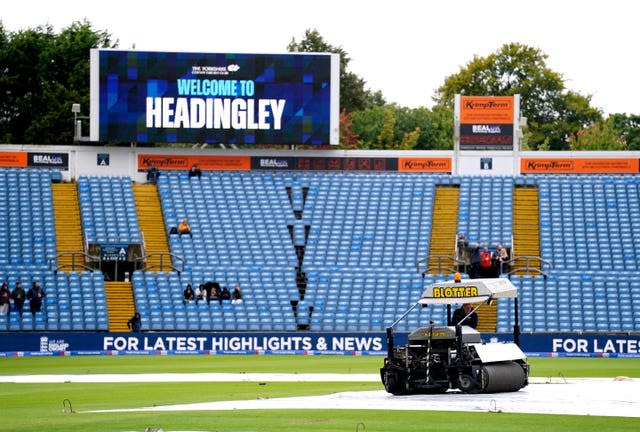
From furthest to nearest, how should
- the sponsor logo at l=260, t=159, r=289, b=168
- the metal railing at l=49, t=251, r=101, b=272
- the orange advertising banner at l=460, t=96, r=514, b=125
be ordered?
the sponsor logo at l=260, t=159, r=289, b=168, the orange advertising banner at l=460, t=96, r=514, b=125, the metal railing at l=49, t=251, r=101, b=272

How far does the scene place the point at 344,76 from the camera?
106938 millimetres

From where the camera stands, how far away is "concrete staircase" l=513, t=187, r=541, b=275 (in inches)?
2238

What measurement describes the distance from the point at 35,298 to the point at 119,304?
339cm

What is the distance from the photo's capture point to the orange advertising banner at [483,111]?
2464 inches

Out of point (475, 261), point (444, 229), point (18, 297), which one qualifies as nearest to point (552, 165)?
point (444, 229)

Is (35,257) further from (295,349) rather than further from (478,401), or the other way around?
(478,401)

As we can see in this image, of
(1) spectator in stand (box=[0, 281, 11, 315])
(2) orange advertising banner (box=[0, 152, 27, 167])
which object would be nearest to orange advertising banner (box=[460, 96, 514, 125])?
(2) orange advertising banner (box=[0, 152, 27, 167])

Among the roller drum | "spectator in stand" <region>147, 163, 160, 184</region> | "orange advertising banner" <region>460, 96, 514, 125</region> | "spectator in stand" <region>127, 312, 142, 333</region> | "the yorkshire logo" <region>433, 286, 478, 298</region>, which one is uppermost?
"orange advertising banner" <region>460, 96, 514, 125</region>

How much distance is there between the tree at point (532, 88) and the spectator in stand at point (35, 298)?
197 feet

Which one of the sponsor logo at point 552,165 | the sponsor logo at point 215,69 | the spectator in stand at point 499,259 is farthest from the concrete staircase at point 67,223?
the sponsor logo at point 552,165

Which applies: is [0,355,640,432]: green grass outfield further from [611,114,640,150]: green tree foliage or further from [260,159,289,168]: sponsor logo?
[611,114,640,150]: green tree foliage

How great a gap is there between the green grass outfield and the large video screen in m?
15.7

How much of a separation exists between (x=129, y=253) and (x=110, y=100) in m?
8.25

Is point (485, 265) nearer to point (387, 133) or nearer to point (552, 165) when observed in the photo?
point (552, 165)
